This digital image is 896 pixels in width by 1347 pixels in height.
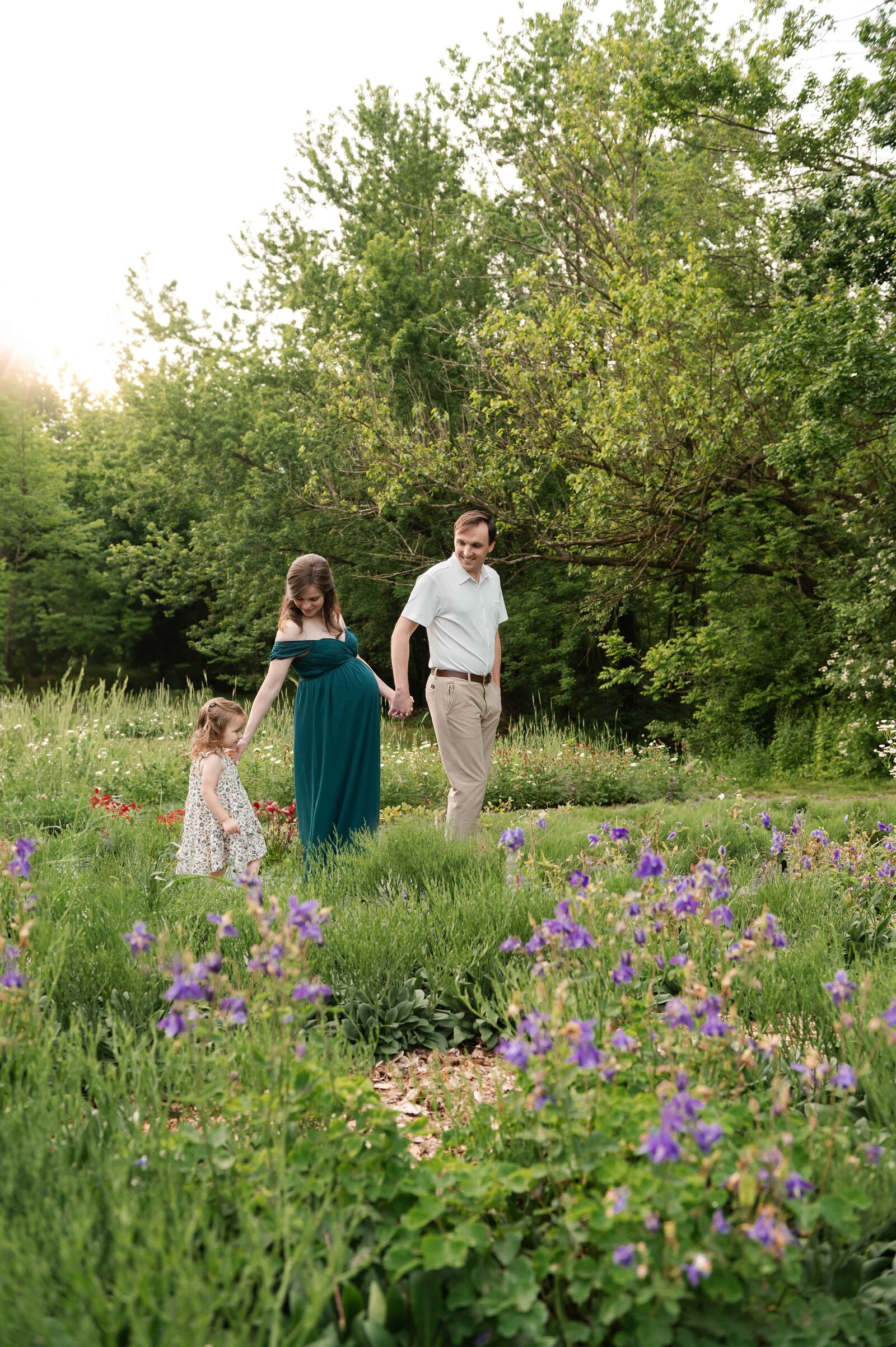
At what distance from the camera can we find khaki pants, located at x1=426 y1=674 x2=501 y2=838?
17.4 feet

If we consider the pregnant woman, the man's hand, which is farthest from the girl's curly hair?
the man's hand

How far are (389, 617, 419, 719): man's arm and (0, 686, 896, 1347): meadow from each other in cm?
180

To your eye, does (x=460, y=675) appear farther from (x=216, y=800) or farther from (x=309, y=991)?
(x=309, y=991)

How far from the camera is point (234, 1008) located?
6.07ft

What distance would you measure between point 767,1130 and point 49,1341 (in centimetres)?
130

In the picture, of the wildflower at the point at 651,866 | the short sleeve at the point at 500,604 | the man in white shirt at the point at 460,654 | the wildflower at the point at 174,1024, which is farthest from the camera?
the short sleeve at the point at 500,604

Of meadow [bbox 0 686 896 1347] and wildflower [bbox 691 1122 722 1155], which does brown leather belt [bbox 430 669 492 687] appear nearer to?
meadow [bbox 0 686 896 1347]

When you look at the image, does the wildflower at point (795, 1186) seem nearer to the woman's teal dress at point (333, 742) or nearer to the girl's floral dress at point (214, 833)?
the girl's floral dress at point (214, 833)

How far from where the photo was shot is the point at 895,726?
34.8ft

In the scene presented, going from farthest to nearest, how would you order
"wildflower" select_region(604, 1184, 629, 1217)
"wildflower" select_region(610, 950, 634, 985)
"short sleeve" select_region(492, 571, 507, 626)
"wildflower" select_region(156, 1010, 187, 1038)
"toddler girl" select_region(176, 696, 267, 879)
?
"short sleeve" select_region(492, 571, 507, 626) → "toddler girl" select_region(176, 696, 267, 879) → "wildflower" select_region(610, 950, 634, 985) → "wildflower" select_region(156, 1010, 187, 1038) → "wildflower" select_region(604, 1184, 629, 1217)

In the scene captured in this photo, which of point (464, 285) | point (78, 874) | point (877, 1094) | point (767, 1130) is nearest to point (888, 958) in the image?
point (877, 1094)

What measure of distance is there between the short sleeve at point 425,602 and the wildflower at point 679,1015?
3501 millimetres

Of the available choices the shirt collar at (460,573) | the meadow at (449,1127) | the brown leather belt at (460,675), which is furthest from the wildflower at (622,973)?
the shirt collar at (460,573)

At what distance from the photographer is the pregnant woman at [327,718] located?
16.9ft
